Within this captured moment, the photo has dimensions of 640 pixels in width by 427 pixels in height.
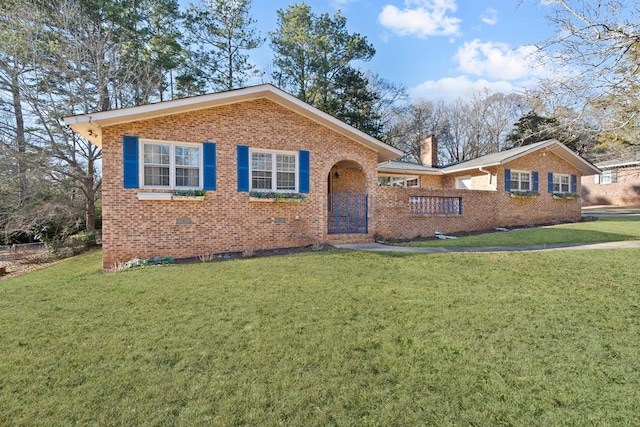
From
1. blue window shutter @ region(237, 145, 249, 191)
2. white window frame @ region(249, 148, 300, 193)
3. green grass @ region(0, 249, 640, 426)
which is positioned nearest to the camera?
green grass @ region(0, 249, 640, 426)

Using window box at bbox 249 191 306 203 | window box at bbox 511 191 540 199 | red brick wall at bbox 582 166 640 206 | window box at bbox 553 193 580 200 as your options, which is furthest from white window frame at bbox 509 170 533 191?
red brick wall at bbox 582 166 640 206

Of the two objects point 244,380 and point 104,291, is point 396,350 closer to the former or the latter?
point 244,380

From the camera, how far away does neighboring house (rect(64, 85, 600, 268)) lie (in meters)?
8.67

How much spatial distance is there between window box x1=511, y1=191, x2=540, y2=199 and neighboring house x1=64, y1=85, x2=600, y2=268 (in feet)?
13.5

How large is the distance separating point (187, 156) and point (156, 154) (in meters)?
0.82

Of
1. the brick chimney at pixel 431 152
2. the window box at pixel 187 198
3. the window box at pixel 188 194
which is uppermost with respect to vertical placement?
the brick chimney at pixel 431 152

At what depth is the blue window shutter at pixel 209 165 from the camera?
9438 mm

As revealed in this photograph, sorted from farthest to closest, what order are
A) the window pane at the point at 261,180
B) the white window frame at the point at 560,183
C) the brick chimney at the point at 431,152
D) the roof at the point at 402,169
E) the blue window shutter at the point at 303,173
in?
the brick chimney at the point at 431,152
the white window frame at the point at 560,183
the roof at the point at 402,169
the blue window shutter at the point at 303,173
the window pane at the point at 261,180

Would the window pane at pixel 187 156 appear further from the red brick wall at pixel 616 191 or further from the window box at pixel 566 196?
the red brick wall at pixel 616 191

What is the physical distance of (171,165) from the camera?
9.19 metres

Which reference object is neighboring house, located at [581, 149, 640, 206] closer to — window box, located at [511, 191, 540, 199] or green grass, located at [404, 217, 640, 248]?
window box, located at [511, 191, 540, 199]

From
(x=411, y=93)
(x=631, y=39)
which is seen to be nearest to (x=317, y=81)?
(x=411, y=93)

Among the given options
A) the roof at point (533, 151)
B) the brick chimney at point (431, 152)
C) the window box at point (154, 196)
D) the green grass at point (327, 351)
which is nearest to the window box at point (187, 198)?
the window box at point (154, 196)

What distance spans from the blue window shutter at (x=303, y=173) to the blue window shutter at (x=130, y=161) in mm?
4788
